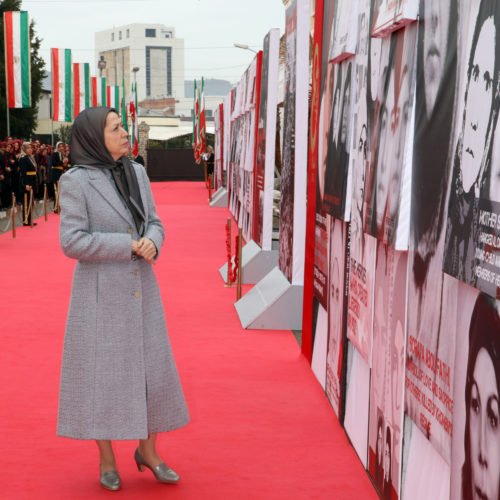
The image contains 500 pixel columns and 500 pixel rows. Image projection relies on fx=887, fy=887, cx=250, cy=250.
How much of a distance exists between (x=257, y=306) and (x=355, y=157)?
3.80 metres

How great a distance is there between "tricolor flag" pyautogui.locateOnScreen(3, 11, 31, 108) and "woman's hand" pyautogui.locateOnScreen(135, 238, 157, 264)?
708 inches

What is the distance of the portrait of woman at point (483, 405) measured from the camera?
2.60m

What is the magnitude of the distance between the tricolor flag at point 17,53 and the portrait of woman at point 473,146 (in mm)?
19433

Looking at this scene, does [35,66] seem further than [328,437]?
Result: Yes

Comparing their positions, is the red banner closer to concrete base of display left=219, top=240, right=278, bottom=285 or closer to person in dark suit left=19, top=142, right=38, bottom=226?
concrete base of display left=219, top=240, right=278, bottom=285

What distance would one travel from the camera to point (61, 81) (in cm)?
2769

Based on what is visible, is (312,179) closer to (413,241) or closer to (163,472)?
(163,472)

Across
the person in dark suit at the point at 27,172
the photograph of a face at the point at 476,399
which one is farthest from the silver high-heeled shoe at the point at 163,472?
the person in dark suit at the point at 27,172

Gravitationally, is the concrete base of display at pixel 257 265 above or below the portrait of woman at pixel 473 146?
below

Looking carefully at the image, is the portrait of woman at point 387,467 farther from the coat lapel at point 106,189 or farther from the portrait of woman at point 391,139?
the coat lapel at point 106,189

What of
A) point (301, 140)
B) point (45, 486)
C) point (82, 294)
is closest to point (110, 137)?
point (82, 294)

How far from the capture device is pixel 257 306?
27.9ft

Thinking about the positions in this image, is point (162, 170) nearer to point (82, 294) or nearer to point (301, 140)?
point (301, 140)

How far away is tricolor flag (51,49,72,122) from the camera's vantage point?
90.4 ft
